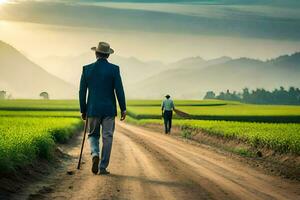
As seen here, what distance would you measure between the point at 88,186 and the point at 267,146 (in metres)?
10.9

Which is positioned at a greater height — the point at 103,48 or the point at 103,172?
the point at 103,48

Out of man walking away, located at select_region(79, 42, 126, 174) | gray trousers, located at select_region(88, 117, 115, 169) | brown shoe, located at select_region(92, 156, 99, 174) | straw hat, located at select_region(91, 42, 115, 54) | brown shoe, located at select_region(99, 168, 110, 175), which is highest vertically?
straw hat, located at select_region(91, 42, 115, 54)

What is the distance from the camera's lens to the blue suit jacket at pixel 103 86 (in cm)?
1429

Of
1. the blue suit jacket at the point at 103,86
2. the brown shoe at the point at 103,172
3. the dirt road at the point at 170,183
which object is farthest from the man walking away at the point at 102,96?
the dirt road at the point at 170,183

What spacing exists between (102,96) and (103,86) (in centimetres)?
25

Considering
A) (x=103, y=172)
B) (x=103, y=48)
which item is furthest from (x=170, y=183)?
(x=103, y=48)

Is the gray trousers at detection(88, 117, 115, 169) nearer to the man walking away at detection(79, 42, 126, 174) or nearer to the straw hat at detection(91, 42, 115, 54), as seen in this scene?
the man walking away at detection(79, 42, 126, 174)

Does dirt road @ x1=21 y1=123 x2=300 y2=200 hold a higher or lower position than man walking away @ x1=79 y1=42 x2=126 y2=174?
lower

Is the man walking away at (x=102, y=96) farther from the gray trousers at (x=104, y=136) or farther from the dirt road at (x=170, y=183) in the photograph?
the dirt road at (x=170, y=183)

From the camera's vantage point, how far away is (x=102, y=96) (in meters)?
14.4

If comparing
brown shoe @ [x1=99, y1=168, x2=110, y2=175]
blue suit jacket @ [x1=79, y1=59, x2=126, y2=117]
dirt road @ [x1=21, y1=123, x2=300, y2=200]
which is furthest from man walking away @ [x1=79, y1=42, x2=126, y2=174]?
dirt road @ [x1=21, y1=123, x2=300, y2=200]

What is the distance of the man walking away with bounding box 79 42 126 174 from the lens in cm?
1422

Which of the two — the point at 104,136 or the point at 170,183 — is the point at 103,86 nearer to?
the point at 104,136

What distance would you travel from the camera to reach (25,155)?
14.0 metres
